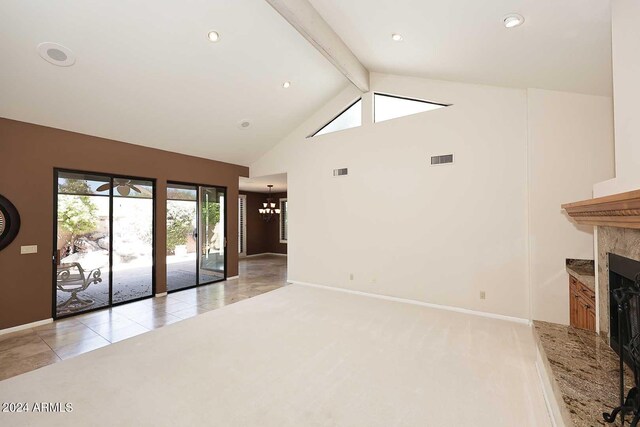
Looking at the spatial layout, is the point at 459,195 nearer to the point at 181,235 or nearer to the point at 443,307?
the point at 443,307

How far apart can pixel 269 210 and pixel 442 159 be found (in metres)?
7.16

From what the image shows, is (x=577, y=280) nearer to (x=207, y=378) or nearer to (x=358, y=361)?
(x=358, y=361)

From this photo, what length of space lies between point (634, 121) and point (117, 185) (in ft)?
22.2

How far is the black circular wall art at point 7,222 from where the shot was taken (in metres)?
3.77

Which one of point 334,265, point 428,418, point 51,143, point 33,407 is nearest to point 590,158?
point 428,418

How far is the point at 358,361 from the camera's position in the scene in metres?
2.95

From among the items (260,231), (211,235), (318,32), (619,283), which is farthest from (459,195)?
(260,231)

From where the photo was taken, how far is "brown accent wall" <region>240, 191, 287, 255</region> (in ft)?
36.1

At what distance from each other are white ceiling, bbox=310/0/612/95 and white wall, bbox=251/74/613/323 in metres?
0.54

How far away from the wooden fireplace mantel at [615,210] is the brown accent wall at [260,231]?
380 inches

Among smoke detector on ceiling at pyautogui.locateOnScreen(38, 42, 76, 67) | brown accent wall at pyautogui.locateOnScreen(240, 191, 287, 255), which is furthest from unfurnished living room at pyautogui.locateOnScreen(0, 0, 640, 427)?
brown accent wall at pyautogui.locateOnScreen(240, 191, 287, 255)

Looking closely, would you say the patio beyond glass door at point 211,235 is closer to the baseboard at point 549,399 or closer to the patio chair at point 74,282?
the patio chair at point 74,282

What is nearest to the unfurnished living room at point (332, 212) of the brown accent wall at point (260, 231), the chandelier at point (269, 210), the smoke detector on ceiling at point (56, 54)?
the smoke detector on ceiling at point (56, 54)

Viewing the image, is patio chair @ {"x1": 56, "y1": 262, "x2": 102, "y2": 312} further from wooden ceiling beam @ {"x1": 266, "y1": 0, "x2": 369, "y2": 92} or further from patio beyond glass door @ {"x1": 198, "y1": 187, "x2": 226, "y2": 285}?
wooden ceiling beam @ {"x1": 266, "y1": 0, "x2": 369, "y2": 92}
